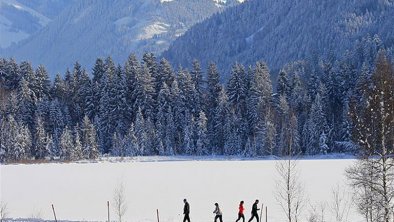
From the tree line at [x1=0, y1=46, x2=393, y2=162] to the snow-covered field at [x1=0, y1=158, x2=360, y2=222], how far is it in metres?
21.8

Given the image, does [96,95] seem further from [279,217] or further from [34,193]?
[279,217]

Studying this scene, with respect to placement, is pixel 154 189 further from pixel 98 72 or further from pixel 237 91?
pixel 98 72

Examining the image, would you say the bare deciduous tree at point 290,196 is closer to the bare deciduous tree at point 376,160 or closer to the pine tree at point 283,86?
the bare deciduous tree at point 376,160

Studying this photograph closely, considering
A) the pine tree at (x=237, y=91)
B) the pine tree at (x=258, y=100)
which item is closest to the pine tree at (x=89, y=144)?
the pine tree at (x=237, y=91)

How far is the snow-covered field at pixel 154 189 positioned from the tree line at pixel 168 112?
2176 cm

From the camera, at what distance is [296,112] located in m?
97.2

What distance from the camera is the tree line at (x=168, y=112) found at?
296 ft

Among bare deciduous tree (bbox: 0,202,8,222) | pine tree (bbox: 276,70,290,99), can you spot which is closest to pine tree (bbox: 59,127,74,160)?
pine tree (bbox: 276,70,290,99)

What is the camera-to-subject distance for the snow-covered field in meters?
40.5

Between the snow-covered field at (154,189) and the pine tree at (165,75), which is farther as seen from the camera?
the pine tree at (165,75)

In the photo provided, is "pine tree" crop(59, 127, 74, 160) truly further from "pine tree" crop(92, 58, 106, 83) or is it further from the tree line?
"pine tree" crop(92, 58, 106, 83)

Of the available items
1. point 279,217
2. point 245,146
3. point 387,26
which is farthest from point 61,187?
point 387,26

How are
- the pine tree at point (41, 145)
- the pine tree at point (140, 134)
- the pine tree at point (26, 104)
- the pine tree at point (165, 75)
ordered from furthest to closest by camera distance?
the pine tree at point (165, 75) → the pine tree at point (26, 104) → the pine tree at point (140, 134) → the pine tree at point (41, 145)

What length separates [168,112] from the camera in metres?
99.1
